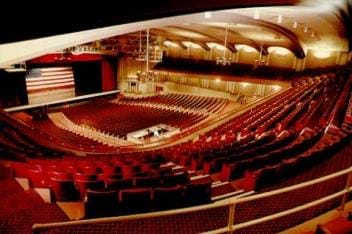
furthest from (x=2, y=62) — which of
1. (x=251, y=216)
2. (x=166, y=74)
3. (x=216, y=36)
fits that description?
(x=166, y=74)

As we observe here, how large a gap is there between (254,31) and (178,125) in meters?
7.13

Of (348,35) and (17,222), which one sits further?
(348,35)

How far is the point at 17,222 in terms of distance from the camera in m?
3.93

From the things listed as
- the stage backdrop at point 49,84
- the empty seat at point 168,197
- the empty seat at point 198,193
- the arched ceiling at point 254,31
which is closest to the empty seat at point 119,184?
the empty seat at point 168,197

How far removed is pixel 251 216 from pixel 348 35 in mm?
13607

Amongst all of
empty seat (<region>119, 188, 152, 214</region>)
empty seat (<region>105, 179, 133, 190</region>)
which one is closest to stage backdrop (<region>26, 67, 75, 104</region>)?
empty seat (<region>105, 179, 133, 190</region>)

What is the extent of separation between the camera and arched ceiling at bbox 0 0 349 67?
8086mm

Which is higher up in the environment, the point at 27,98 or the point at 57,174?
the point at 57,174

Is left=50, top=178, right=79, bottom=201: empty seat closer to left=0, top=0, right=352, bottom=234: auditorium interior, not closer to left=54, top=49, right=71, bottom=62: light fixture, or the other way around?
left=0, top=0, right=352, bottom=234: auditorium interior

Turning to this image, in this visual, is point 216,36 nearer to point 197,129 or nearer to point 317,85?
point 317,85

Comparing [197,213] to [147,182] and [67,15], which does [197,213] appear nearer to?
[147,182]

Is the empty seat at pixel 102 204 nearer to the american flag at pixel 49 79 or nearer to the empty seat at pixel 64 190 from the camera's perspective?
the empty seat at pixel 64 190

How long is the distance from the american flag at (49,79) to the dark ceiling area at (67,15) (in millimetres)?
19827

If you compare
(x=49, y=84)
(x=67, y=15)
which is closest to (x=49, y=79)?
(x=49, y=84)
